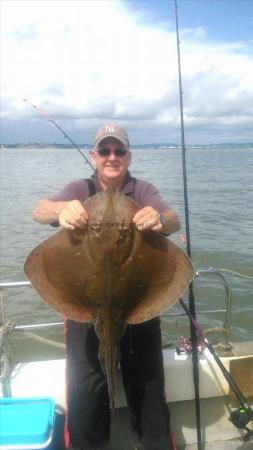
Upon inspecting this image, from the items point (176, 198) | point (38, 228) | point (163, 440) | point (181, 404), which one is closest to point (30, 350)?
point (181, 404)

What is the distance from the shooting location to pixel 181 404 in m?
4.30

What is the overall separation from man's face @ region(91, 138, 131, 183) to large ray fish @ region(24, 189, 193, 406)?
35.2 inches

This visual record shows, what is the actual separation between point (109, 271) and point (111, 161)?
133 cm

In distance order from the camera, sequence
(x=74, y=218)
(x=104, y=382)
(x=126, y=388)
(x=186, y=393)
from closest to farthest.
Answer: (x=74, y=218) < (x=104, y=382) < (x=126, y=388) < (x=186, y=393)

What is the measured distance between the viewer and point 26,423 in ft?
10.6

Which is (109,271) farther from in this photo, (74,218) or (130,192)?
(130,192)

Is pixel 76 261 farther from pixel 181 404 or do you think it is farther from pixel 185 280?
pixel 181 404

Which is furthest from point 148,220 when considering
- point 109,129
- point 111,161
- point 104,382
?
point 104,382

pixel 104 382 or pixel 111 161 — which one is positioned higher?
pixel 111 161

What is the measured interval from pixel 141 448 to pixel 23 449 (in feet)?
3.48

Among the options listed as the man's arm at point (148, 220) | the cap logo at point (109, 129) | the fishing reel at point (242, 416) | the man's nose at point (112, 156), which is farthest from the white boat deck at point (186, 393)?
the cap logo at point (109, 129)

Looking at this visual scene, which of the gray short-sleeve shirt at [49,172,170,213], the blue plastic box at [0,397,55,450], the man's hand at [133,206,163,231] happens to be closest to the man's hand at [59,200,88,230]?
the man's hand at [133,206,163,231]

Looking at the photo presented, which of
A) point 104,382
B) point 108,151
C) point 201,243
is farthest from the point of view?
point 201,243

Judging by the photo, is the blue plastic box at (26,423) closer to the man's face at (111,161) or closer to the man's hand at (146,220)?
the man's hand at (146,220)
